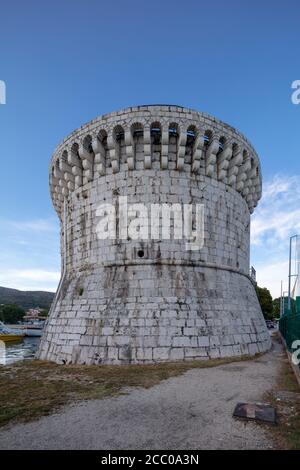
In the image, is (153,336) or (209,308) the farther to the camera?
(209,308)

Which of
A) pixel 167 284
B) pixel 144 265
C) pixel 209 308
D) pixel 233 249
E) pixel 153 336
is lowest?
pixel 153 336

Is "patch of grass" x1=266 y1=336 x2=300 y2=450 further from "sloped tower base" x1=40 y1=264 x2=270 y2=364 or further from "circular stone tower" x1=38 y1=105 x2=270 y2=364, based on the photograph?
"circular stone tower" x1=38 y1=105 x2=270 y2=364

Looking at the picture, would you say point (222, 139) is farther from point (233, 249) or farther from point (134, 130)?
point (233, 249)

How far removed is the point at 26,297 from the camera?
145 meters

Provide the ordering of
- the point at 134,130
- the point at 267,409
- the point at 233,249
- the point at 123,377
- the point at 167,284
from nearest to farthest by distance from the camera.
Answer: the point at 267,409, the point at 123,377, the point at 167,284, the point at 134,130, the point at 233,249

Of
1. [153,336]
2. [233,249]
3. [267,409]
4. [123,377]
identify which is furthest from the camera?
[233,249]

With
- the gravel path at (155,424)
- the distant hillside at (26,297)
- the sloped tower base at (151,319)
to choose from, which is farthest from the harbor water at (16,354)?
the distant hillside at (26,297)

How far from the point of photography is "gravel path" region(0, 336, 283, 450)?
3.65 meters

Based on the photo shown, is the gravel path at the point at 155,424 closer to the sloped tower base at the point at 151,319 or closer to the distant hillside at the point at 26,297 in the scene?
the sloped tower base at the point at 151,319
